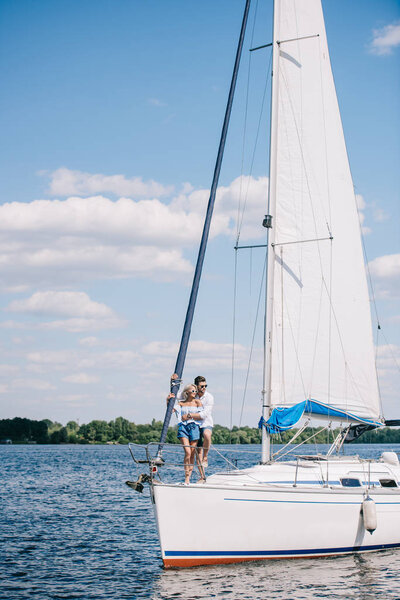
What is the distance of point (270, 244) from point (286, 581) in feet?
26.2

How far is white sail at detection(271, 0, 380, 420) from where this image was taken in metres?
17.5

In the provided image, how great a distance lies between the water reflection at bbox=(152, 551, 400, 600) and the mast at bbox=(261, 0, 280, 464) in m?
2.76

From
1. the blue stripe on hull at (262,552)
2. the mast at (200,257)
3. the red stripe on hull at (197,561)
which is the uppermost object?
the mast at (200,257)

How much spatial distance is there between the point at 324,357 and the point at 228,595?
7.24m

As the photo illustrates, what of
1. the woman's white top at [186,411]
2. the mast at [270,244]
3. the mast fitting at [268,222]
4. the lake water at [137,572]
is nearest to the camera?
the lake water at [137,572]

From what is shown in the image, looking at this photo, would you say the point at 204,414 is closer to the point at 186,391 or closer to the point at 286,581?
the point at 186,391

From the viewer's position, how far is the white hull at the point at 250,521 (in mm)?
13414

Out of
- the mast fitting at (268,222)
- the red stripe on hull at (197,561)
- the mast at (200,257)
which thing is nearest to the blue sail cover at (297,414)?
the red stripe on hull at (197,561)

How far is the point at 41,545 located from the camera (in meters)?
18.5

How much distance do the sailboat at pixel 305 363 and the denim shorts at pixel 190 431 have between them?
1020 millimetres

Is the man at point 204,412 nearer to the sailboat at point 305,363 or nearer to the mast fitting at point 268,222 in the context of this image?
the sailboat at point 305,363

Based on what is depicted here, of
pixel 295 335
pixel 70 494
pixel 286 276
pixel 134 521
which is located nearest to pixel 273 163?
pixel 286 276

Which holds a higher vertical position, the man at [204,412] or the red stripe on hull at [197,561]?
the man at [204,412]

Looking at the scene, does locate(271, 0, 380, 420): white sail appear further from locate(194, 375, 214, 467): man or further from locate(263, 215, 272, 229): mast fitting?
locate(194, 375, 214, 467): man
